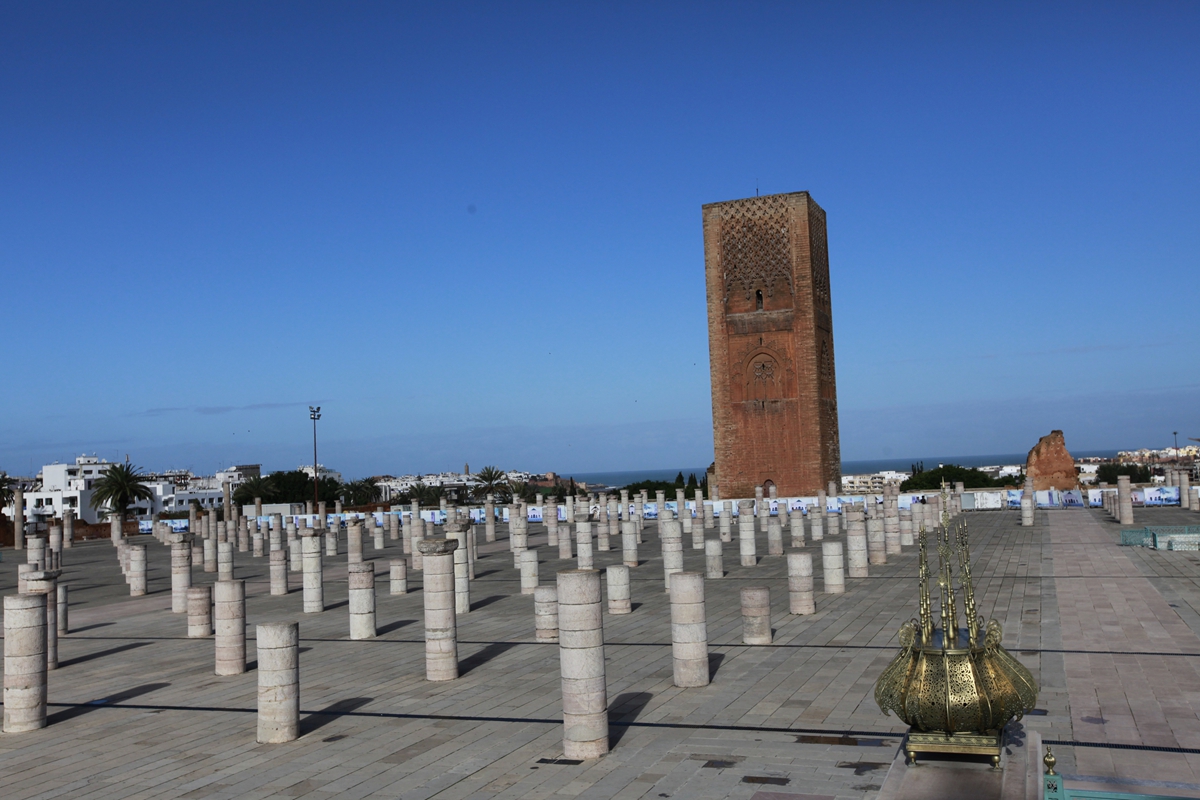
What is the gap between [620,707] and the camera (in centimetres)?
804

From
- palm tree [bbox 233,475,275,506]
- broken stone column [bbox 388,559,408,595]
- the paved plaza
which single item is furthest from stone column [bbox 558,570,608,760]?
palm tree [bbox 233,475,275,506]

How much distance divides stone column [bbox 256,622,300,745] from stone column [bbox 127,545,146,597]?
12.9 metres

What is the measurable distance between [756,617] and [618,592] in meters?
3.36

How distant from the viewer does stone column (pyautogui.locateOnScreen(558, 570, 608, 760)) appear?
6.71m

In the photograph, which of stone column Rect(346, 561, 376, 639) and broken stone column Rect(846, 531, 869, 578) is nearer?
stone column Rect(346, 561, 376, 639)

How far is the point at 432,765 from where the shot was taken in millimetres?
6605

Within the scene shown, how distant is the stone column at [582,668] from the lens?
22.0ft

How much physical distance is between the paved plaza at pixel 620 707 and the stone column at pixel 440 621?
18 centimetres

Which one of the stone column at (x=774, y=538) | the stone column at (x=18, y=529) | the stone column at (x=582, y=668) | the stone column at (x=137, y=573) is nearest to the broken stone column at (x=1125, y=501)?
the stone column at (x=774, y=538)

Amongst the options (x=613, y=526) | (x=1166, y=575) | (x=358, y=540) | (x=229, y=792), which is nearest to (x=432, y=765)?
(x=229, y=792)

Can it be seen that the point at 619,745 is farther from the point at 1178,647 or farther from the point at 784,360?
the point at 784,360

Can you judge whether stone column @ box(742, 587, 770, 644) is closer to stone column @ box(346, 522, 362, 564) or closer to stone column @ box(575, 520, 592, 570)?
stone column @ box(575, 520, 592, 570)

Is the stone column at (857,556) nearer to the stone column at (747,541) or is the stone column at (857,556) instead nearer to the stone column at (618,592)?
the stone column at (747,541)

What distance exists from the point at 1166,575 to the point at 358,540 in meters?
16.1
